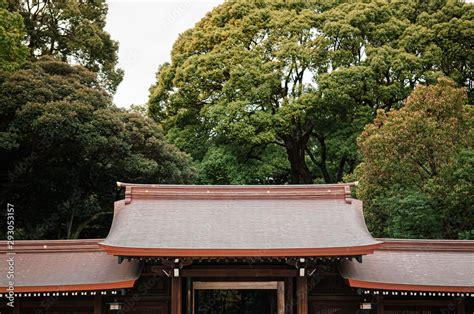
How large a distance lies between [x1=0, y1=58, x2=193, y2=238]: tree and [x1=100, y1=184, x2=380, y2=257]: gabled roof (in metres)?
7.87

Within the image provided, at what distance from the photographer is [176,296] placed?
36.8 feet

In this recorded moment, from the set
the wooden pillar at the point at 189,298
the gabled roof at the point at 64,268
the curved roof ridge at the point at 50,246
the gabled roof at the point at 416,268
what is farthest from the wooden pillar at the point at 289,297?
the curved roof ridge at the point at 50,246

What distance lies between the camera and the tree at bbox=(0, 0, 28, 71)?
64.3ft

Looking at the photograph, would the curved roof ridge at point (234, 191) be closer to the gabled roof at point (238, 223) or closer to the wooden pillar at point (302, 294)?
the gabled roof at point (238, 223)

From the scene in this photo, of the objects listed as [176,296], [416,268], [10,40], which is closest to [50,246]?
[176,296]

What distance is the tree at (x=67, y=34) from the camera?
2676 cm

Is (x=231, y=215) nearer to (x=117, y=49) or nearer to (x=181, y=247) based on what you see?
(x=181, y=247)

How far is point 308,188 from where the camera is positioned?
12906 millimetres

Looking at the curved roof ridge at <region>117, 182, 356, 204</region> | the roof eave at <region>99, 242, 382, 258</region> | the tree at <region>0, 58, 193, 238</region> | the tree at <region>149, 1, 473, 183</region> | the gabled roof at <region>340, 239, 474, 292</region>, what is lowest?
the gabled roof at <region>340, 239, 474, 292</region>

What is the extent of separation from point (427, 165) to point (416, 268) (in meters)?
5.67

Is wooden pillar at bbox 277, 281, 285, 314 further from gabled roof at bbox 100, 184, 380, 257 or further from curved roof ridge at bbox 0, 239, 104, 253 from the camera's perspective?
curved roof ridge at bbox 0, 239, 104, 253

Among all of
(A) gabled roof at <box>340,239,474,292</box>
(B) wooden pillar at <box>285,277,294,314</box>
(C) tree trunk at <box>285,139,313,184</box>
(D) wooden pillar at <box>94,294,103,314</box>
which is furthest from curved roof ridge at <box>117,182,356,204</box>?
(C) tree trunk at <box>285,139,313,184</box>

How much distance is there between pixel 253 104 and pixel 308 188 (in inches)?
502

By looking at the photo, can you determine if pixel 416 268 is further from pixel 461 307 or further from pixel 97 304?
pixel 97 304
